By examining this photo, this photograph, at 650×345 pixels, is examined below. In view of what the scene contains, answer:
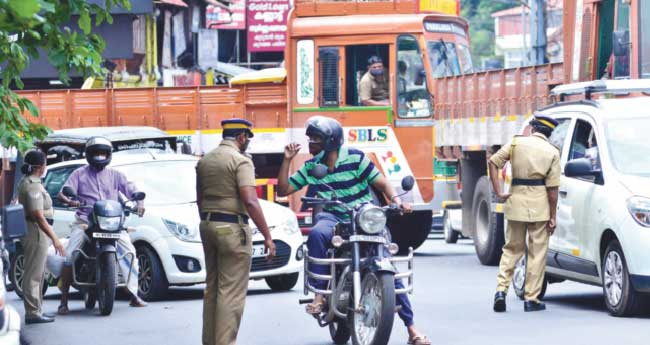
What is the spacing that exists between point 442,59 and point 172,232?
9.02 meters

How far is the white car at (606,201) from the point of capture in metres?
12.0

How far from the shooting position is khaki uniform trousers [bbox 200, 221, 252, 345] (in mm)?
9984

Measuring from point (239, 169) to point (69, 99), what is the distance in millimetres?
16754

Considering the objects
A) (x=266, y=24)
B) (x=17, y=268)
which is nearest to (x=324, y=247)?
(x=17, y=268)

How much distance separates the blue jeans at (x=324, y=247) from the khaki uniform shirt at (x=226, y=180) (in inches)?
28.2

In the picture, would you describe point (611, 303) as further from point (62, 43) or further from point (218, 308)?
point (62, 43)

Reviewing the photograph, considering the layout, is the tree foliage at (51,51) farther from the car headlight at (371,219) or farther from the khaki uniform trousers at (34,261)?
the car headlight at (371,219)

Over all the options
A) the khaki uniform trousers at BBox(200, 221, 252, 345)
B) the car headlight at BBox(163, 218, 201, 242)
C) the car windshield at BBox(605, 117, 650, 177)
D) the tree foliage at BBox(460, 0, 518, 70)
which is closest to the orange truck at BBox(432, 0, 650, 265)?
the car windshield at BBox(605, 117, 650, 177)

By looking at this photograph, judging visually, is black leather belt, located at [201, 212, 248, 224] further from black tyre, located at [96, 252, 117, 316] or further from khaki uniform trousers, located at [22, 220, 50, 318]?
black tyre, located at [96, 252, 117, 316]

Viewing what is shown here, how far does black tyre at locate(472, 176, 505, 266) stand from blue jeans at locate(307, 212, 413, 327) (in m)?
8.96

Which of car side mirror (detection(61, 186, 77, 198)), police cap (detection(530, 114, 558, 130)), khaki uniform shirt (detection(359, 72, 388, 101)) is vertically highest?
khaki uniform shirt (detection(359, 72, 388, 101))

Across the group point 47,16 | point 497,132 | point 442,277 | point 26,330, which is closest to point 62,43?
point 47,16

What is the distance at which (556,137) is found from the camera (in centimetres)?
1445

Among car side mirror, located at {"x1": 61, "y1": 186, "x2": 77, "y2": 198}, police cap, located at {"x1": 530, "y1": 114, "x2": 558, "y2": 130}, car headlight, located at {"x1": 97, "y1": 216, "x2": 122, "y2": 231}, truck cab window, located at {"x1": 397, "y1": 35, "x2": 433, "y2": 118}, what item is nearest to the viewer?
police cap, located at {"x1": 530, "y1": 114, "x2": 558, "y2": 130}
